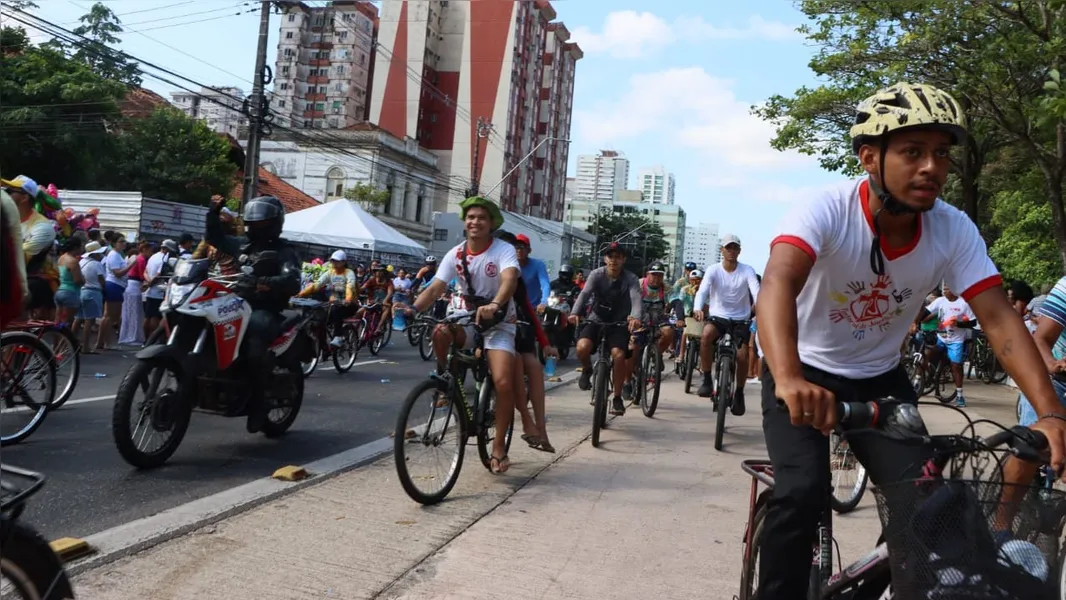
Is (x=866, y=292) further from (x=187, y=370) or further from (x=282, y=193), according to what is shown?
(x=282, y=193)

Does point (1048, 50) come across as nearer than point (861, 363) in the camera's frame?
No

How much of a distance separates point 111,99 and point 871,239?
37.7m

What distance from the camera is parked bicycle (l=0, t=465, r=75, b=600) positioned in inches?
79.6

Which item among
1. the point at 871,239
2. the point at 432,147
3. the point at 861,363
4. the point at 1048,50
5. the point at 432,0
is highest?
the point at 432,0

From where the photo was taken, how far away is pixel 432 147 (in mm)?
87250

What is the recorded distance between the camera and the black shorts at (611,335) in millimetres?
8586

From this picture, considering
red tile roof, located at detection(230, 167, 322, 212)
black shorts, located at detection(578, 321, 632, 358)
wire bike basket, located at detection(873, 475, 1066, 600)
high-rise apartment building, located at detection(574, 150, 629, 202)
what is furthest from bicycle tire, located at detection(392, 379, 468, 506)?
high-rise apartment building, located at detection(574, 150, 629, 202)

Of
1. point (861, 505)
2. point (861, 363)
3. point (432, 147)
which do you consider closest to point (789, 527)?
point (861, 363)

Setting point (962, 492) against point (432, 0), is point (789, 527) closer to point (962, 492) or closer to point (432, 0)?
point (962, 492)

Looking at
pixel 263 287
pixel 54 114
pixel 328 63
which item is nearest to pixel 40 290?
pixel 263 287

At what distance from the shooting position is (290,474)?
216 inches

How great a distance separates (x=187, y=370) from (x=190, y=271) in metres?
0.63

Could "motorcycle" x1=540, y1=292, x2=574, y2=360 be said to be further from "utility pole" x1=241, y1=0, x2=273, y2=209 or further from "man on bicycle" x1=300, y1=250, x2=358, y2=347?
"utility pole" x1=241, y1=0, x2=273, y2=209

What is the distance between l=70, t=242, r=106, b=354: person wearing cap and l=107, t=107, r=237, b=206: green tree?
29306mm
